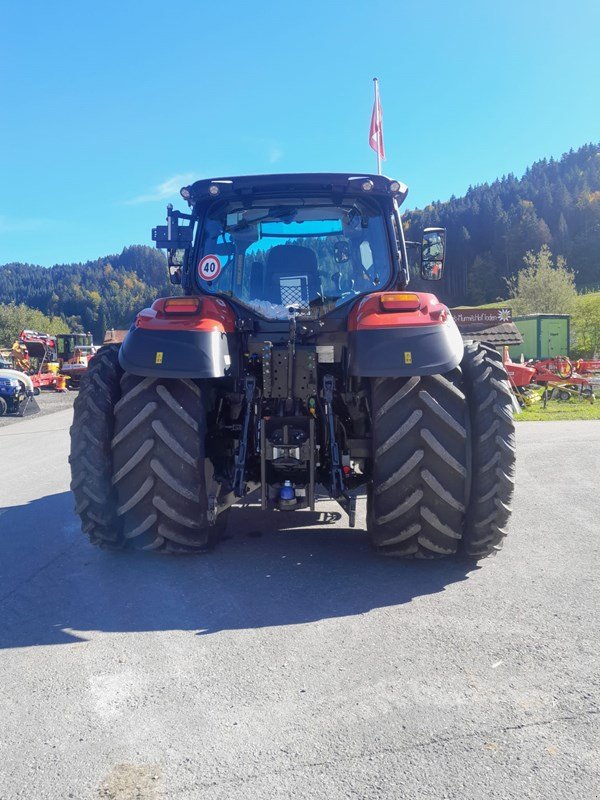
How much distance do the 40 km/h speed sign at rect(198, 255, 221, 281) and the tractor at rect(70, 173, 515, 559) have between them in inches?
6.4

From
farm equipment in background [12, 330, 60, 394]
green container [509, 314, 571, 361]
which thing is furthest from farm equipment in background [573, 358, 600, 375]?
farm equipment in background [12, 330, 60, 394]

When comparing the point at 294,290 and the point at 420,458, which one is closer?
the point at 420,458

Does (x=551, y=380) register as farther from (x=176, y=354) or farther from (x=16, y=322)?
(x=16, y=322)

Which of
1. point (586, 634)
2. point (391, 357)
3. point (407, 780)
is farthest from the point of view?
point (391, 357)

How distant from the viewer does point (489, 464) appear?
12.9 feet

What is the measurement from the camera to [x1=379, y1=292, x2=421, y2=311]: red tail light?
3.99 meters

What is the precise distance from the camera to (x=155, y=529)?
162 inches

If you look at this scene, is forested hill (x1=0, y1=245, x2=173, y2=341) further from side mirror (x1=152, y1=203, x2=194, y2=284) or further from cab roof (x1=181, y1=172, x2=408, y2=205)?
cab roof (x1=181, y1=172, x2=408, y2=205)

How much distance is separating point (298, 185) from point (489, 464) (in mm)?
2358

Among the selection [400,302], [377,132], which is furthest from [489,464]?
[377,132]

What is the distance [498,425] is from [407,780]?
7.81ft

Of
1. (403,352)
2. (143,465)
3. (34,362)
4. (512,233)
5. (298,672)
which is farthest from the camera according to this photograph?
(512,233)

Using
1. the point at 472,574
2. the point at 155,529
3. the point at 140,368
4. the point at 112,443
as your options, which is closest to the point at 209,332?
the point at 140,368

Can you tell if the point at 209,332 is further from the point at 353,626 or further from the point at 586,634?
the point at 586,634
